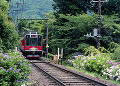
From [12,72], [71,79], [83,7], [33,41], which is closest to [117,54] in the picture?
[71,79]

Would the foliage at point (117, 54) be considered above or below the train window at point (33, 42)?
below

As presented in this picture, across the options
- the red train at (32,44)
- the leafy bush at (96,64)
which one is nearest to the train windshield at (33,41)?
the red train at (32,44)

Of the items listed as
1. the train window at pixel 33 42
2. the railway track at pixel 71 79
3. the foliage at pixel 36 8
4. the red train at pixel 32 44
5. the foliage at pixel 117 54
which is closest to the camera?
the railway track at pixel 71 79

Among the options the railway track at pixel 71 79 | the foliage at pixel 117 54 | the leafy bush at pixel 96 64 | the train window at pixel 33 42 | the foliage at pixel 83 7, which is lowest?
the railway track at pixel 71 79

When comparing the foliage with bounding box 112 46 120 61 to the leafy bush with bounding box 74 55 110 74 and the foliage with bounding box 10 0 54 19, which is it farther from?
the foliage with bounding box 10 0 54 19

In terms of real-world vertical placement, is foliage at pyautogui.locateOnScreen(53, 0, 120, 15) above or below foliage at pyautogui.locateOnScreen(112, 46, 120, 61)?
above

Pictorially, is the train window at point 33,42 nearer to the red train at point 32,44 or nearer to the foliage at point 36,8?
the red train at point 32,44

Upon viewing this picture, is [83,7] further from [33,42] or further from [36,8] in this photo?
[36,8]

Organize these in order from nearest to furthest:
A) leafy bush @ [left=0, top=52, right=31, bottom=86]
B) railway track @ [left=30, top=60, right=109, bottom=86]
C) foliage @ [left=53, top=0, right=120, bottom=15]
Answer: leafy bush @ [left=0, top=52, right=31, bottom=86] → railway track @ [left=30, top=60, right=109, bottom=86] → foliage @ [left=53, top=0, right=120, bottom=15]

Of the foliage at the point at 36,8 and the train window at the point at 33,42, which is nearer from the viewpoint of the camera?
the train window at the point at 33,42

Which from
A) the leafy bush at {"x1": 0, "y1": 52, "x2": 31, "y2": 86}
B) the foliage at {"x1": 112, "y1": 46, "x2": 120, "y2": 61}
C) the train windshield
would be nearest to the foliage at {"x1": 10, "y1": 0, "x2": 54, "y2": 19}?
the train windshield

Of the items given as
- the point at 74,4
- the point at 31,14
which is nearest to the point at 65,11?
the point at 74,4

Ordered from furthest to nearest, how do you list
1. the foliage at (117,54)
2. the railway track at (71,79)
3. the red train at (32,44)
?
the red train at (32,44), the foliage at (117,54), the railway track at (71,79)

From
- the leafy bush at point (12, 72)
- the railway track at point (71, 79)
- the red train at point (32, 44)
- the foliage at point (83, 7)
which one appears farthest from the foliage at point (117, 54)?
the red train at point (32, 44)
